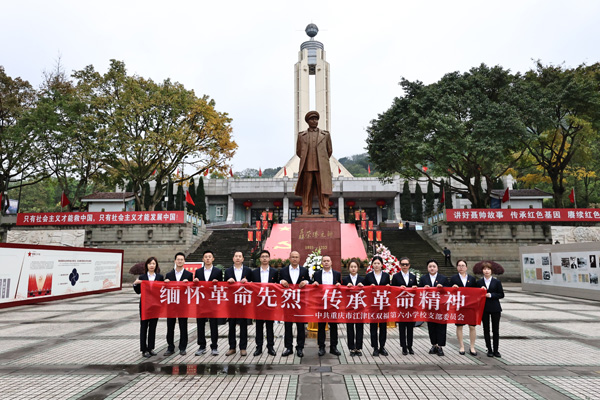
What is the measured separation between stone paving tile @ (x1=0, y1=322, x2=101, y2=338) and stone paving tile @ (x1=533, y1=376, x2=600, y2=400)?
821 cm

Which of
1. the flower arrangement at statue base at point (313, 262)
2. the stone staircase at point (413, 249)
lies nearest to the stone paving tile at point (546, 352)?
the flower arrangement at statue base at point (313, 262)

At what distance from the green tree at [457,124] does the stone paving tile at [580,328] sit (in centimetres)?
1257

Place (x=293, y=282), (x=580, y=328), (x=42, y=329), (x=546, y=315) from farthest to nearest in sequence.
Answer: (x=546, y=315) → (x=42, y=329) → (x=580, y=328) → (x=293, y=282)

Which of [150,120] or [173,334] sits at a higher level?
[150,120]

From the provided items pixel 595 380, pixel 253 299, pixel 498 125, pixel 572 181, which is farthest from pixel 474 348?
pixel 572 181

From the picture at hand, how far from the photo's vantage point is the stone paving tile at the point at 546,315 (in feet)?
29.3

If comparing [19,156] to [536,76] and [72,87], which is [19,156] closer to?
[72,87]

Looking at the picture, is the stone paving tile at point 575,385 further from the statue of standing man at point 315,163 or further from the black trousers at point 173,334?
the statue of standing man at point 315,163

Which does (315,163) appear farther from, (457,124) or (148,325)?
(457,124)

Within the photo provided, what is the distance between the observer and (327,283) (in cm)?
568

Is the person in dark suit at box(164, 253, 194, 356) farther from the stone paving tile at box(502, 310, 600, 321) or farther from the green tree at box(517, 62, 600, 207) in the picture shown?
the green tree at box(517, 62, 600, 207)

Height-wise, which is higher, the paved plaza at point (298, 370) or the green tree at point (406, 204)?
the green tree at point (406, 204)

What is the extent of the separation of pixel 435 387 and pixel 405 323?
148 cm

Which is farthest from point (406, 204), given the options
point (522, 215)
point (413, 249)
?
point (522, 215)
